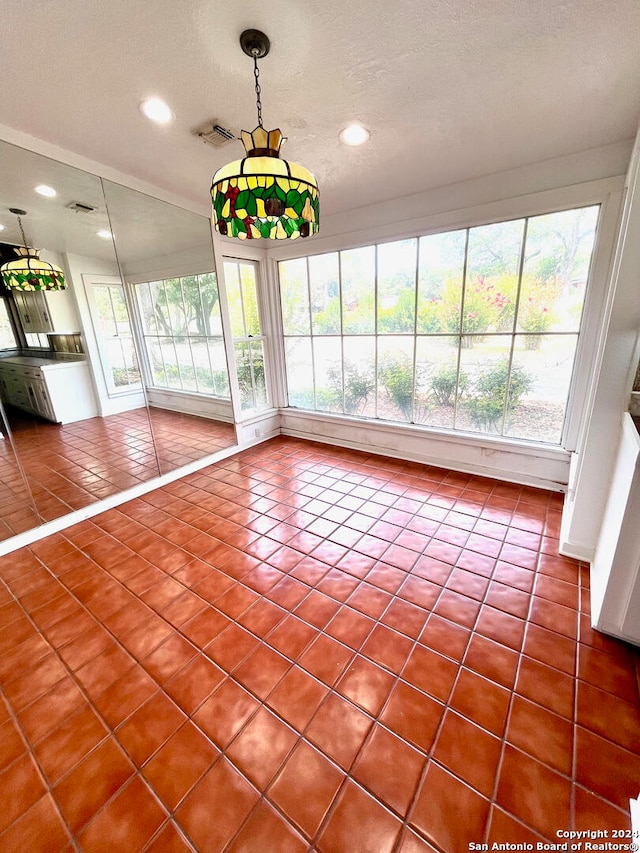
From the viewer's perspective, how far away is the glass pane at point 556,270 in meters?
2.38

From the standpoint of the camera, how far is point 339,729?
1229mm

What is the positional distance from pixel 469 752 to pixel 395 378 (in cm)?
283

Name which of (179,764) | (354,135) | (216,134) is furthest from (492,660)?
(216,134)

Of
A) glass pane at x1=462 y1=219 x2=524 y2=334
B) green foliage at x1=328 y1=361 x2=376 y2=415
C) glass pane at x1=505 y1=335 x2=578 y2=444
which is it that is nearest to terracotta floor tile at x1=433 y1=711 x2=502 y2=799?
glass pane at x1=505 y1=335 x2=578 y2=444

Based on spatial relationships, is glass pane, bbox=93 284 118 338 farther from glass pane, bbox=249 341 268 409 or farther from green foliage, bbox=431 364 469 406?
green foliage, bbox=431 364 469 406

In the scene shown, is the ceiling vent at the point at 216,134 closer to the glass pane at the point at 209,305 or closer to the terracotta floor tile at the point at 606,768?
the glass pane at the point at 209,305

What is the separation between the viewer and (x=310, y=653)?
4.97ft

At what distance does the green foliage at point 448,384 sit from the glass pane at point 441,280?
37cm

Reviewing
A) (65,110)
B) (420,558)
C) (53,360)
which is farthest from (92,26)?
(420,558)

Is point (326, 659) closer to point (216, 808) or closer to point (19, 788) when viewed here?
point (216, 808)

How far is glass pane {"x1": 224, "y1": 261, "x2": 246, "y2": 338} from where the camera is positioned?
3543 millimetres

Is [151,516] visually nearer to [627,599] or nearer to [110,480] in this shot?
[110,480]

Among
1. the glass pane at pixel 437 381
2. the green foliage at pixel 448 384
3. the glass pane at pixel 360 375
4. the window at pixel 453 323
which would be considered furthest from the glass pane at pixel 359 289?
the green foliage at pixel 448 384

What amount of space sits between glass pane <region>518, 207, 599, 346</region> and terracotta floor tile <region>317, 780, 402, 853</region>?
2954 mm
